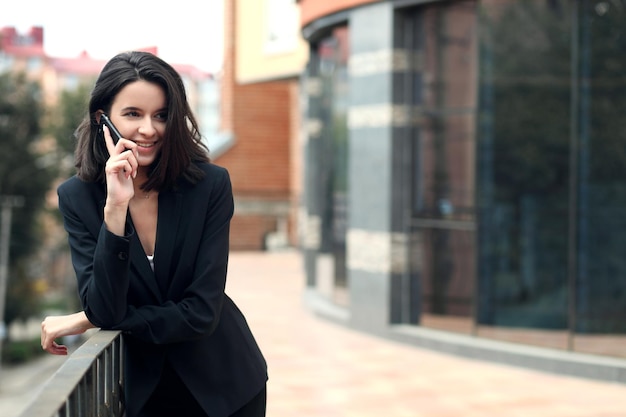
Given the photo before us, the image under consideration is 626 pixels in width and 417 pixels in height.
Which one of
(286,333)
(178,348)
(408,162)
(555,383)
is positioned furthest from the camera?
(286,333)

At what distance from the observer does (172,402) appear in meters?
2.78

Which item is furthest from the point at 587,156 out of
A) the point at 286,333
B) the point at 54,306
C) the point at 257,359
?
the point at 54,306

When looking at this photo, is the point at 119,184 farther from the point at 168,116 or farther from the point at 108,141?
the point at 168,116

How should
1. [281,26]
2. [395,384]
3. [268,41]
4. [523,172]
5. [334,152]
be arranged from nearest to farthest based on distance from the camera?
[395,384]
[523,172]
[334,152]
[281,26]
[268,41]

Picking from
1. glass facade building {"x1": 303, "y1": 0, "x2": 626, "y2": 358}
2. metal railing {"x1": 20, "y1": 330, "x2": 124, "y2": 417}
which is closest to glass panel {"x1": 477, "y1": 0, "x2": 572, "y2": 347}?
glass facade building {"x1": 303, "y1": 0, "x2": 626, "y2": 358}

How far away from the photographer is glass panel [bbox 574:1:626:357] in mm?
9031

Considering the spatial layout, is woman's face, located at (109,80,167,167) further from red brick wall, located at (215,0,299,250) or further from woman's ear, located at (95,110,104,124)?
red brick wall, located at (215,0,299,250)

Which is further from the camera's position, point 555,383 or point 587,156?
point 587,156

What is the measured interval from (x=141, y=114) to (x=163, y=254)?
0.39 metres

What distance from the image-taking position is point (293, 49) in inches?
709

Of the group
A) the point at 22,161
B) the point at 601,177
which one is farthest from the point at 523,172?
the point at 22,161

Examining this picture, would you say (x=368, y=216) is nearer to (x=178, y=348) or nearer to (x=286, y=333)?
(x=286, y=333)

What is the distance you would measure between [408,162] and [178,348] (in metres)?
7.60

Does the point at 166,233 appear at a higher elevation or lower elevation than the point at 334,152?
lower
